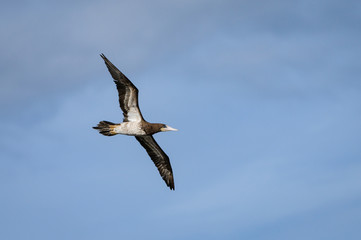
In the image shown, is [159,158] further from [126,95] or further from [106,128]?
[126,95]

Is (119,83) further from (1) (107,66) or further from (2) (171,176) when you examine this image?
(2) (171,176)

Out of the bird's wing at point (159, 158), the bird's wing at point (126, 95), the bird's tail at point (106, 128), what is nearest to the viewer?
the bird's wing at point (126, 95)

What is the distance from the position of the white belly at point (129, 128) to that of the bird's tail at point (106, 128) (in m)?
0.19

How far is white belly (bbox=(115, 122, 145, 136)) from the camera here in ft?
94.9

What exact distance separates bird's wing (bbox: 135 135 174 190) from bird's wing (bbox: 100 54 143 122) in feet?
7.52

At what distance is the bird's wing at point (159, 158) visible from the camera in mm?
31359

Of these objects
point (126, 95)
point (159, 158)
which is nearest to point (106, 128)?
point (126, 95)

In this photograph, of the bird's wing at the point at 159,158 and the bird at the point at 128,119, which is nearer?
the bird at the point at 128,119

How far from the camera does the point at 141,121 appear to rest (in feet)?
96.0

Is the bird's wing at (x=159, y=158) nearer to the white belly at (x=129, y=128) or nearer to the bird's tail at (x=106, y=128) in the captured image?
the white belly at (x=129, y=128)

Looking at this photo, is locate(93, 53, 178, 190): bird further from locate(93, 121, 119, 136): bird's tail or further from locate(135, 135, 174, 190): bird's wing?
locate(135, 135, 174, 190): bird's wing

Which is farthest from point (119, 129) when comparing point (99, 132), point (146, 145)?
point (146, 145)

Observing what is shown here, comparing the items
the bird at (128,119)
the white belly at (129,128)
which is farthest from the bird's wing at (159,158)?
the white belly at (129,128)

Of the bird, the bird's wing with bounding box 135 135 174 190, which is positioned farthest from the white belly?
the bird's wing with bounding box 135 135 174 190
